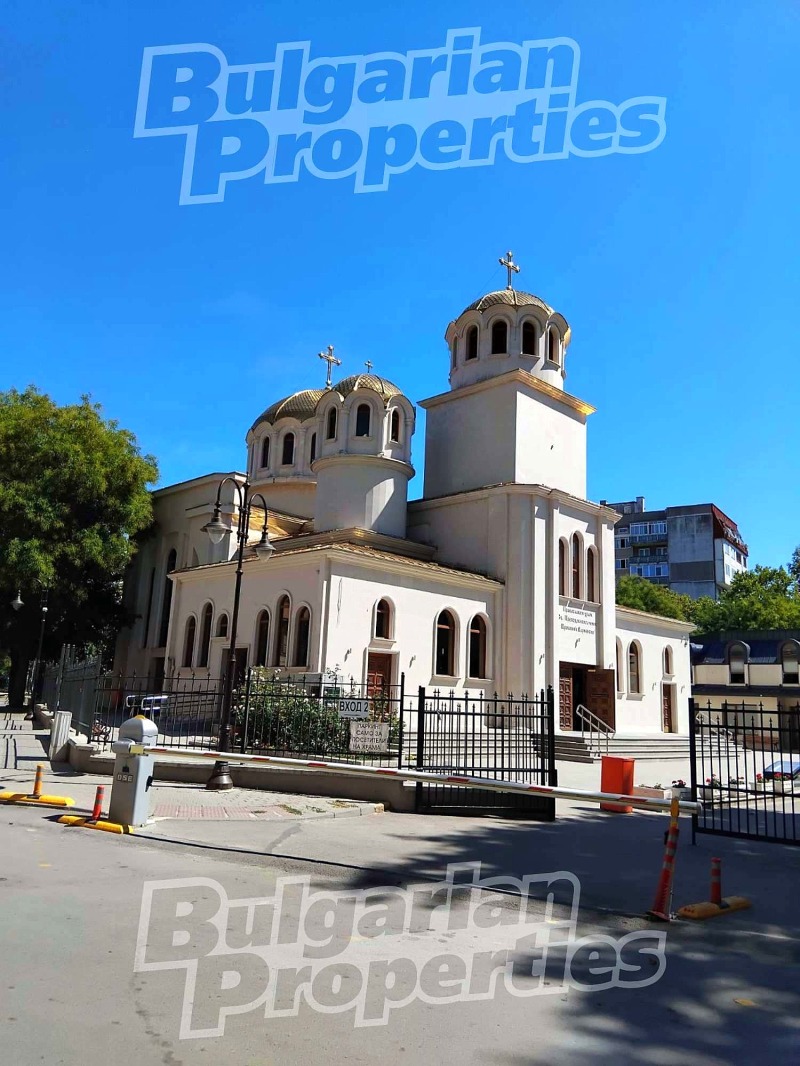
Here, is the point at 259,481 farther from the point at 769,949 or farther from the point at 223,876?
the point at 769,949

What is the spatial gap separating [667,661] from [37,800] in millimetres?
28874

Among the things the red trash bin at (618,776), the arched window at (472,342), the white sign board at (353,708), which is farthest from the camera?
the arched window at (472,342)

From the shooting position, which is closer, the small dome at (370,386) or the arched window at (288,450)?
the small dome at (370,386)

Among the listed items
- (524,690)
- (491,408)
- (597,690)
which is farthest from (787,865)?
(491,408)

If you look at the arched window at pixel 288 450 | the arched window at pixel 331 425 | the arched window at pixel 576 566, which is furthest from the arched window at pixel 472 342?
the arched window at pixel 288 450

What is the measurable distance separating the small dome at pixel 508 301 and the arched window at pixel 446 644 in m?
13.3

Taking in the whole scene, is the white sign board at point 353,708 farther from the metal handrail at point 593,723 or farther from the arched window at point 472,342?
the arched window at point 472,342

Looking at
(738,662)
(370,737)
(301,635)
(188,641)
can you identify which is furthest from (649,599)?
(370,737)

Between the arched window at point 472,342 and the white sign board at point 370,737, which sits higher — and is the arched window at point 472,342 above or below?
above

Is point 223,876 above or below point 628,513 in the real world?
below

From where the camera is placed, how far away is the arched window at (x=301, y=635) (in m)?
22.8

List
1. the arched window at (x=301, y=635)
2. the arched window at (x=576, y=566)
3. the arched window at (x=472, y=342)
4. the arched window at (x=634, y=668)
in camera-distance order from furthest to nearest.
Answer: the arched window at (x=634, y=668) → the arched window at (x=472, y=342) → the arched window at (x=576, y=566) → the arched window at (x=301, y=635)

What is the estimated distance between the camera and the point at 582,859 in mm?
9148

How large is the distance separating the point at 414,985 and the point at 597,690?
989 inches
